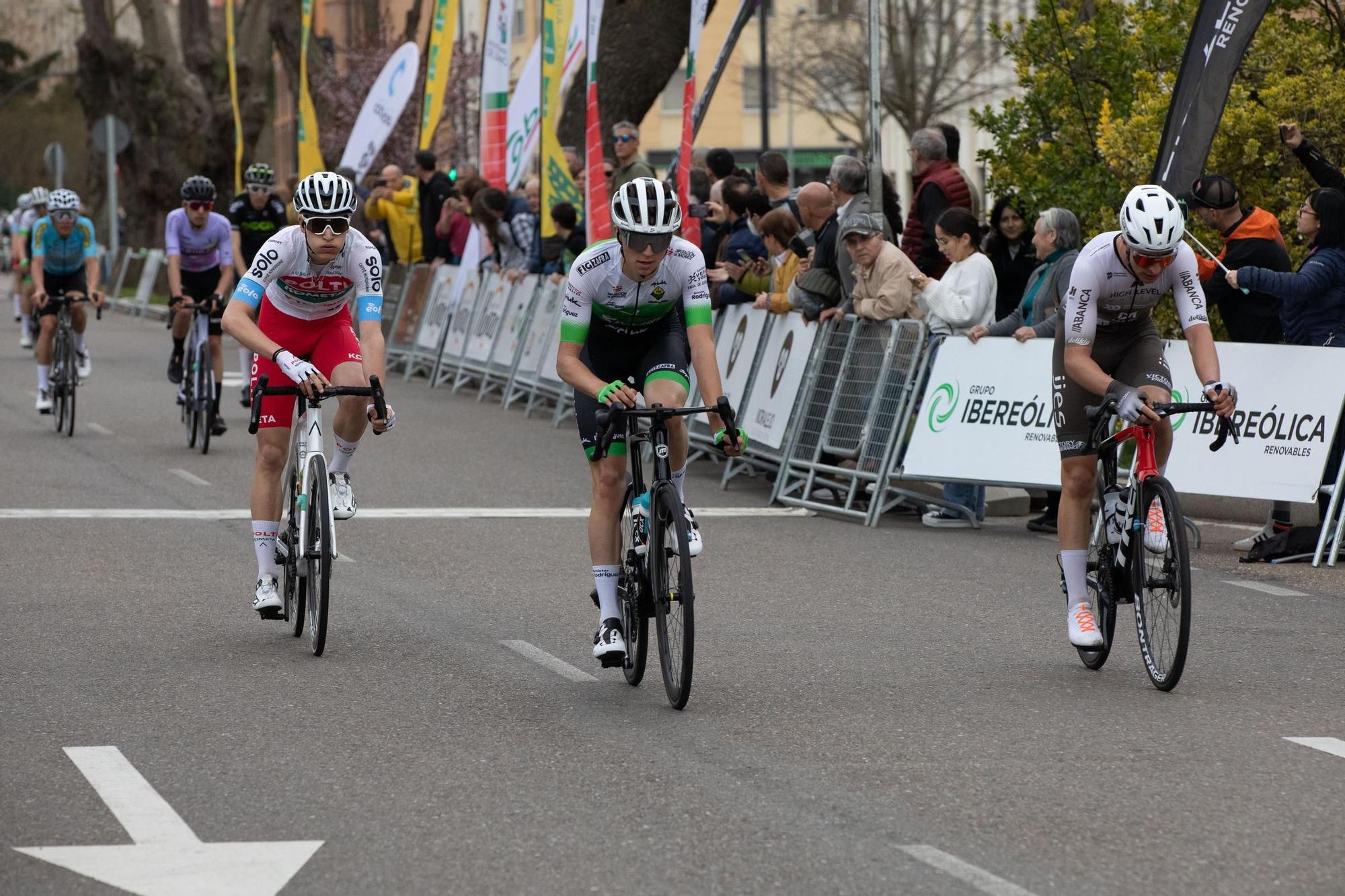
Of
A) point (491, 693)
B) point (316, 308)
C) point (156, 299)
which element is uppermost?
point (316, 308)

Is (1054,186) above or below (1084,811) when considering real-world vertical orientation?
above

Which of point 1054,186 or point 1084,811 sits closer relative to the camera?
point 1084,811

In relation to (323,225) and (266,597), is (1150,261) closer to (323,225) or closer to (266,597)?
(323,225)

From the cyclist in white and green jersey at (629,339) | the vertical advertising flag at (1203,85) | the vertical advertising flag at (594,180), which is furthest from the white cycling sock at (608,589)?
the vertical advertising flag at (594,180)

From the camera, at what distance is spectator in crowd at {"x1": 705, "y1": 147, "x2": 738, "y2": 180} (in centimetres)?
1734

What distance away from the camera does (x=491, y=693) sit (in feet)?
24.8

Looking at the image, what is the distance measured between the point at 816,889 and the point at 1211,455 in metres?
6.88

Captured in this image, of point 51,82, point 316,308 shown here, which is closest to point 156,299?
point 316,308

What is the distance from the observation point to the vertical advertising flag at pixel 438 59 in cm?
2456

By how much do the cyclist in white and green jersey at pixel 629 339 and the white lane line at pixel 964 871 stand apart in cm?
194

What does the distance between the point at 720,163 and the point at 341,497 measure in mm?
9316

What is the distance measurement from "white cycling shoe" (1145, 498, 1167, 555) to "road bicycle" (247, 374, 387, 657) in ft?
9.66

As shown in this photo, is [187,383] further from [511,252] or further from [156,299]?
[156,299]

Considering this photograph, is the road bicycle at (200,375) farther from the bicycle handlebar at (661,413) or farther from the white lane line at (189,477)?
the bicycle handlebar at (661,413)
